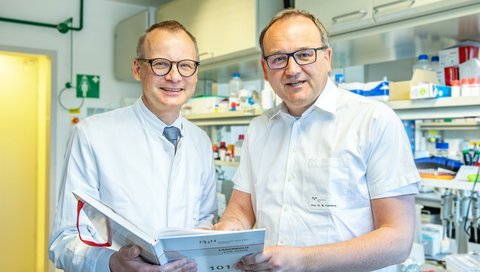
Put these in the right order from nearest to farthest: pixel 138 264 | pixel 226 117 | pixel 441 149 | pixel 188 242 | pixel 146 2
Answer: pixel 188 242 < pixel 138 264 < pixel 441 149 < pixel 226 117 < pixel 146 2

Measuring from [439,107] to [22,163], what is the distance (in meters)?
3.65

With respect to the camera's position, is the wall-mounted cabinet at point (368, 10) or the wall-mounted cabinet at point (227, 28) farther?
the wall-mounted cabinet at point (227, 28)

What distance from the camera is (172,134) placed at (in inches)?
56.9

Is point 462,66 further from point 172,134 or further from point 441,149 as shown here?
point 172,134

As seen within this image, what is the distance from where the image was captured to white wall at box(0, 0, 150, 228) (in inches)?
120

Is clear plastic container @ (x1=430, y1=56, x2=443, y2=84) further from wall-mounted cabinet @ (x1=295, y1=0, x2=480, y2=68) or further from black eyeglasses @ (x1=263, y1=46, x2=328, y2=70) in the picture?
black eyeglasses @ (x1=263, y1=46, x2=328, y2=70)

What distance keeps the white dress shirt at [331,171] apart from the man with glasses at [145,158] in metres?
0.27

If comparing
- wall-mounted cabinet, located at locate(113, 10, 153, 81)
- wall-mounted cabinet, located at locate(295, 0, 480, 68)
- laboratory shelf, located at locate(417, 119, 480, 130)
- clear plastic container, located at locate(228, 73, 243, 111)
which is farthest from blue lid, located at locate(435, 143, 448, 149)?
wall-mounted cabinet, located at locate(113, 10, 153, 81)

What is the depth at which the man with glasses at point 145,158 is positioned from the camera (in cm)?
128

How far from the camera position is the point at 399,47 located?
6.16 feet

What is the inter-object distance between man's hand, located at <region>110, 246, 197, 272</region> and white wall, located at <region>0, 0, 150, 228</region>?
95.7 inches

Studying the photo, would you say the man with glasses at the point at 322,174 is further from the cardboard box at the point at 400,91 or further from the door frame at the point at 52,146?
the door frame at the point at 52,146

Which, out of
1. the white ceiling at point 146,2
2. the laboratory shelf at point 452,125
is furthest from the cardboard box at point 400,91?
the white ceiling at point 146,2

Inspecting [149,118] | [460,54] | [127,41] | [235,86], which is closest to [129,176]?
[149,118]
